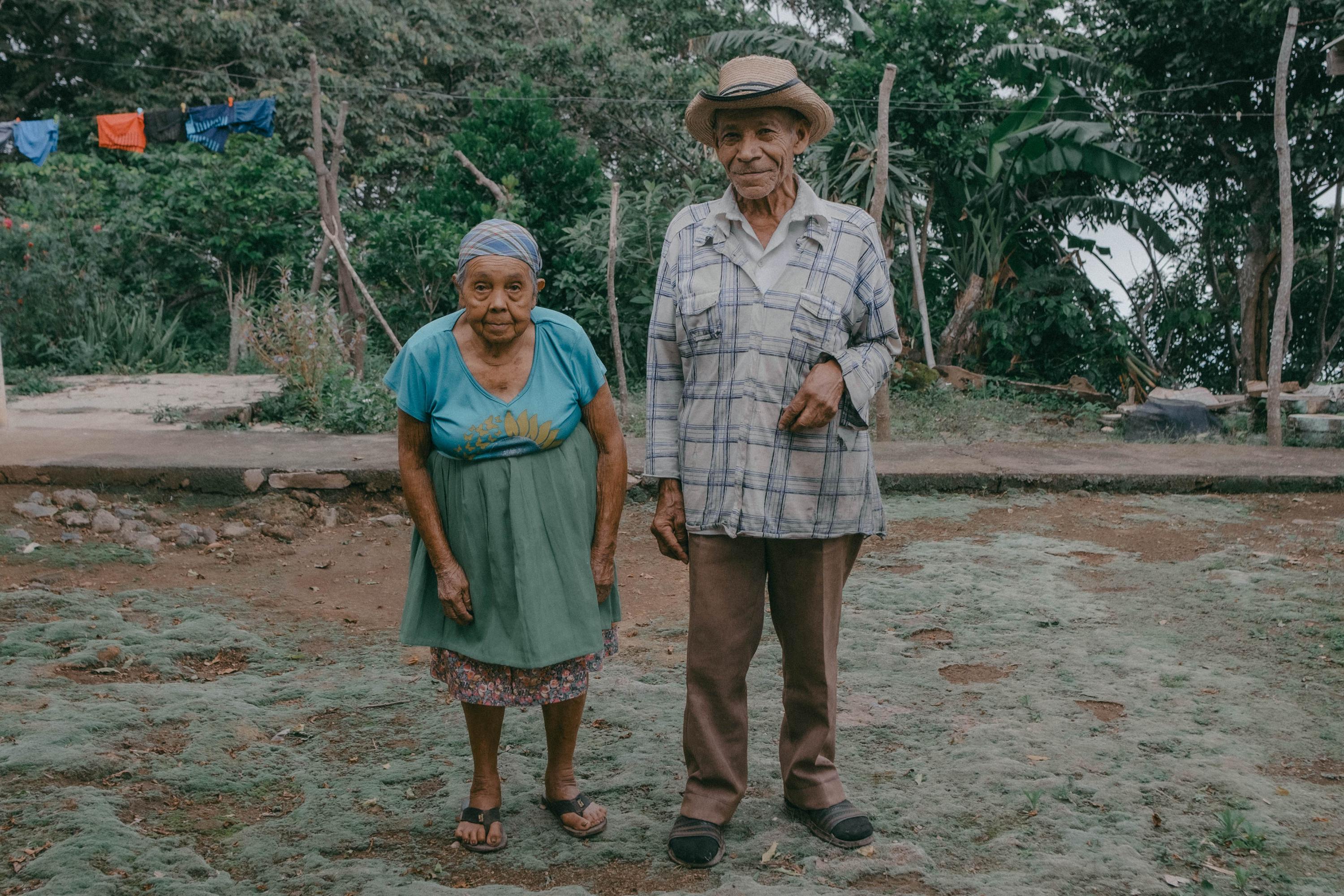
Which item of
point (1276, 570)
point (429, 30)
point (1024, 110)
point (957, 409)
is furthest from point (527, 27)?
point (1276, 570)

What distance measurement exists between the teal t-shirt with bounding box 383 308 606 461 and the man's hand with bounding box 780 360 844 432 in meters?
0.46

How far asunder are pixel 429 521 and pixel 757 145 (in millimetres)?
1131

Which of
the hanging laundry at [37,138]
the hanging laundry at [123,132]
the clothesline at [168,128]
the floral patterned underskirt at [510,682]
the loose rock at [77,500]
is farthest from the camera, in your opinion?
the hanging laundry at [123,132]

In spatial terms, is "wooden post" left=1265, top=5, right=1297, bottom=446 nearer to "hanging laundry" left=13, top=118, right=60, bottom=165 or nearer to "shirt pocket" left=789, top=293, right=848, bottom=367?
"shirt pocket" left=789, top=293, right=848, bottom=367

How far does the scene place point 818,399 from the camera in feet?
7.59

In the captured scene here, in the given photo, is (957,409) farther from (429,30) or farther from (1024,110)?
(429,30)

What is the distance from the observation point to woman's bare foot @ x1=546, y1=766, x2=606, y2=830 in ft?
8.29

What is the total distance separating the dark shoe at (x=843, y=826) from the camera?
2453 millimetres

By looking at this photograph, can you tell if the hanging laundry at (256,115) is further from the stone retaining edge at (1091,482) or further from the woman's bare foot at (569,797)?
the woman's bare foot at (569,797)

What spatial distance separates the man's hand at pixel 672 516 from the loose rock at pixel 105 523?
13.1 feet

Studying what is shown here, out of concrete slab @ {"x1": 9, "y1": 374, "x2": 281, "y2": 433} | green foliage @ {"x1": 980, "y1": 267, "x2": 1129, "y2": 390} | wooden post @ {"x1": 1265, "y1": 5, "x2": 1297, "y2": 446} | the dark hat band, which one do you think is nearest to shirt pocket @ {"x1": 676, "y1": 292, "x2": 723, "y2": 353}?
the dark hat band

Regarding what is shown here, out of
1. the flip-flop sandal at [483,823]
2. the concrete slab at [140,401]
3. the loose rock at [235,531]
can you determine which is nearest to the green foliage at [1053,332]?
the concrete slab at [140,401]

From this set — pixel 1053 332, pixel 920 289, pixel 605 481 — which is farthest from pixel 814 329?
pixel 1053 332

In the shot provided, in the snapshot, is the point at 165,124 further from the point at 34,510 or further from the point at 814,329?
the point at 814,329
